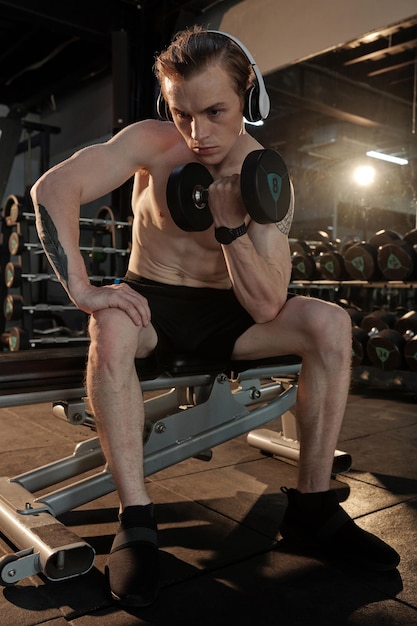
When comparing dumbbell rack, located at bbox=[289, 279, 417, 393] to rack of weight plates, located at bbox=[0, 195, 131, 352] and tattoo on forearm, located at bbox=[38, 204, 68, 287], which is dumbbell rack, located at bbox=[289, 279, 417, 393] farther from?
tattoo on forearm, located at bbox=[38, 204, 68, 287]

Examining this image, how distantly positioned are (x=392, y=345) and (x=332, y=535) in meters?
2.03

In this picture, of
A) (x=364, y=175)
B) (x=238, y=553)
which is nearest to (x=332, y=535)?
(x=238, y=553)

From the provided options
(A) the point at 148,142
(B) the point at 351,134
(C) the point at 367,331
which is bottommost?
(C) the point at 367,331

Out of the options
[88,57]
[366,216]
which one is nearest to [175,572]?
[366,216]

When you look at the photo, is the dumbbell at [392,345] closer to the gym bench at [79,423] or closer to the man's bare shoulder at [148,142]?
the gym bench at [79,423]

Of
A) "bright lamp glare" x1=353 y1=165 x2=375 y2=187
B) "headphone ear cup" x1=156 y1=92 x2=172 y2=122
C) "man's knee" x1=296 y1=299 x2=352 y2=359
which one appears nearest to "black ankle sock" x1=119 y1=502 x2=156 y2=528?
"man's knee" x1=296 y1=299 x2=352 y2=359

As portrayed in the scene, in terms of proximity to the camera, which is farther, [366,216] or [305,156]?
[305,156]

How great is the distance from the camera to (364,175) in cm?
493

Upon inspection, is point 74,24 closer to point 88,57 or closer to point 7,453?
point 88,57

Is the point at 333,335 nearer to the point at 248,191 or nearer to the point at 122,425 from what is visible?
the point at 248,191

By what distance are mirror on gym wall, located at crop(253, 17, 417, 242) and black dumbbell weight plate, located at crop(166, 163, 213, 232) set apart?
9.89ft

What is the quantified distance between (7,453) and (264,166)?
1.35 m

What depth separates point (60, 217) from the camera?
120 cm

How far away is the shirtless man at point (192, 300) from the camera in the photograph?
104 cm
